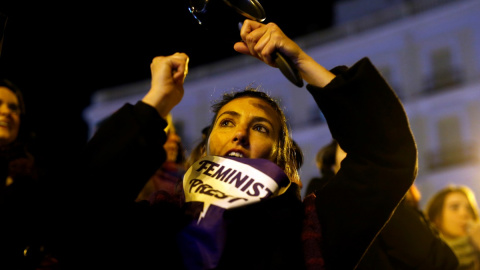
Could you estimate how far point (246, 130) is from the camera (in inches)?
99.7

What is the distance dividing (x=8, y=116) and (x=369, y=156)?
2315mm

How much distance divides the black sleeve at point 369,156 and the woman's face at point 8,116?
213 centimetres

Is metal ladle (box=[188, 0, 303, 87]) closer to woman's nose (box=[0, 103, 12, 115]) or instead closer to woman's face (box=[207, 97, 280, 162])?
woman's face (box=[207, 97, 280, 162])

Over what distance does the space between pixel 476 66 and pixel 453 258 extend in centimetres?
2106

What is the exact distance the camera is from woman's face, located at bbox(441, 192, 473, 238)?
5.29 meters

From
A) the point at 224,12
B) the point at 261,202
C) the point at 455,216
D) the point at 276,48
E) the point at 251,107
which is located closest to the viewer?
the point at 261,202

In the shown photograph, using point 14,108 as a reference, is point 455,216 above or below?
below

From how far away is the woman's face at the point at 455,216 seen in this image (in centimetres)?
529

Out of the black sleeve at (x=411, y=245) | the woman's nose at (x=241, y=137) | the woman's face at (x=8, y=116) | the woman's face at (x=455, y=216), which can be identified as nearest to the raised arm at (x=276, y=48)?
the woman's nose at (x=241, y=137)

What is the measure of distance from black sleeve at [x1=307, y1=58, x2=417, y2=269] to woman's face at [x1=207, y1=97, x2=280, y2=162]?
42 centimetres

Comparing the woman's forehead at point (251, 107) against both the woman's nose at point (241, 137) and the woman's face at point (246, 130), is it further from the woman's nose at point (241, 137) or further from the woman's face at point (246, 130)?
the woman's nose at point (241, 137)

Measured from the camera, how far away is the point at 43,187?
2068 millimetres

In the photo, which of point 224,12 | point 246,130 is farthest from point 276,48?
point 246,130

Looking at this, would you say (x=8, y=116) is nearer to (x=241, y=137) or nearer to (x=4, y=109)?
(x=4, y=109)
